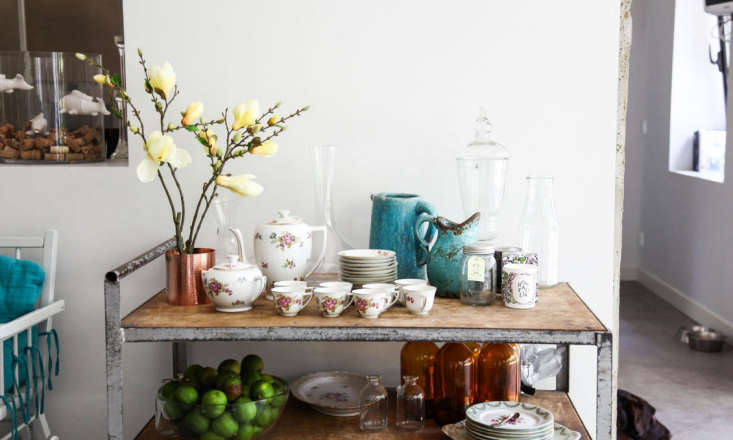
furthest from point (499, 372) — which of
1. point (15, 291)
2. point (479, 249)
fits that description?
point (15, 291)

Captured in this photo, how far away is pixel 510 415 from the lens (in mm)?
1688

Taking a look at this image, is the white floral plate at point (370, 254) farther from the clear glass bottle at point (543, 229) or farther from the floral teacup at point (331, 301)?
the clear glass bottle at point (543, 229)

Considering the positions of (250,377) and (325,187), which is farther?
(325,187)

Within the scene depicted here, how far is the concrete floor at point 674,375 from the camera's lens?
309 cm

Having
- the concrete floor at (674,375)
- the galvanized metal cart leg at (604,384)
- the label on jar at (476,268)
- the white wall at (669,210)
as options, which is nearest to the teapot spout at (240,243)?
the label on jar at (476,268)

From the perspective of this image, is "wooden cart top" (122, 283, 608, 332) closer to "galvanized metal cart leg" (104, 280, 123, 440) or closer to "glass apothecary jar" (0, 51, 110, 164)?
"galvanized metal cart leg" (104, 280, 123, 440)

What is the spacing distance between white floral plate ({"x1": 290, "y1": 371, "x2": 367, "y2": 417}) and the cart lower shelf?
0.02m

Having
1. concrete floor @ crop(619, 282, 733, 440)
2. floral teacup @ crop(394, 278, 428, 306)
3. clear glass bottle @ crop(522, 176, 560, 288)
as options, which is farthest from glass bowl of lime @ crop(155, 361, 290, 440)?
concrete floor @ crop(619, 282, 733, 440)

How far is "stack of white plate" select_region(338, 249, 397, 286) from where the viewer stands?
1714 mm

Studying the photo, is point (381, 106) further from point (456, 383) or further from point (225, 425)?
point (225, 425)

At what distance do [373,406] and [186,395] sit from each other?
43 centimetres

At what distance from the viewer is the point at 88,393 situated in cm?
211

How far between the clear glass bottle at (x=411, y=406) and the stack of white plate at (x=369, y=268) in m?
0.25

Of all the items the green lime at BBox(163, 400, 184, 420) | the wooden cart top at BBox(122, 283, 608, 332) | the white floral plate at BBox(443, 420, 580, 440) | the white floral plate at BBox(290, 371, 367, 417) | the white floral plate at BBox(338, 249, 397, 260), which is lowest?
the white floral plate at BBox(443, 420, 580, 440)
